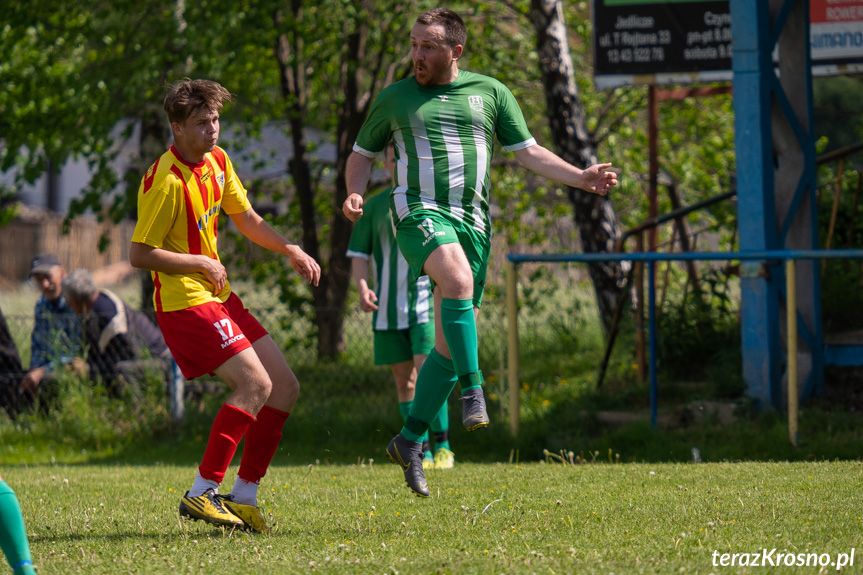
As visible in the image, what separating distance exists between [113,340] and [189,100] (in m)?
5.57

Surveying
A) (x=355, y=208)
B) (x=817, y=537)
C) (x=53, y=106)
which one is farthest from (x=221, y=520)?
(x=53, y=106)

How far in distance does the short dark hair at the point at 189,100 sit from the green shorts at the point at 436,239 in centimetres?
100

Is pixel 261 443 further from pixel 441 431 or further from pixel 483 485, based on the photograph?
pixel 441 431

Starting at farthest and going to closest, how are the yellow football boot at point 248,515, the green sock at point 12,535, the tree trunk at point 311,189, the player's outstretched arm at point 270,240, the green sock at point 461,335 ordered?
1. the tree trunk at point 311,189
2. the player's outstretched arm at point 270,240
3. the green sock at point 461,335
4. the yellow football boot at point 248,515
5. the green sock at point 12,535

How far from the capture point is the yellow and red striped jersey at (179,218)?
4.27m

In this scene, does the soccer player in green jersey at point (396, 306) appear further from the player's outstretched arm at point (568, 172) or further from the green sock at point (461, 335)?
the green sock at point (461, 335)

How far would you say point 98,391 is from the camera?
371 inches

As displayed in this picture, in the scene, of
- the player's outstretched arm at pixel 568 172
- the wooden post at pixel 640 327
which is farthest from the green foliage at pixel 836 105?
the player's outstretched arm at pixel 568 172

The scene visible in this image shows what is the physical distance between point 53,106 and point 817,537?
374 inches

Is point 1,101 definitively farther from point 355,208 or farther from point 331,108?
point 355,208

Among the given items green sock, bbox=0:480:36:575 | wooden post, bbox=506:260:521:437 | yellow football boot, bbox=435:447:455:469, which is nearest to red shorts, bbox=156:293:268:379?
green sock, bbox=0:480:36:575

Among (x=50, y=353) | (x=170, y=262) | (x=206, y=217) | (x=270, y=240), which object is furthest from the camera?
(x=50, y=353)

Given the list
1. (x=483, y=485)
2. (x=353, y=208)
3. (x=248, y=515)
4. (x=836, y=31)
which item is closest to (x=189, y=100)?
(x=353, y=208)

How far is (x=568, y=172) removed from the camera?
4.66 metres
